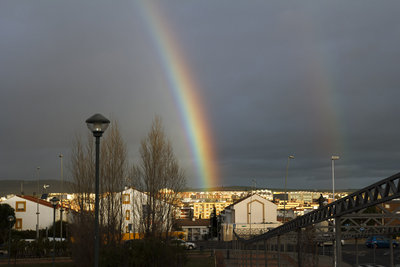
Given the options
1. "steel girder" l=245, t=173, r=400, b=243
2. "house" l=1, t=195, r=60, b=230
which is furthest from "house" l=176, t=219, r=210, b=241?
"steel girder" l=245, t=173, r=400, b=243

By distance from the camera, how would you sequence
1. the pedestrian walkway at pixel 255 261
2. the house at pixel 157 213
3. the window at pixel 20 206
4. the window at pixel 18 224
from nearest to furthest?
the pedestrian walkway at pixel 255 261, the house at pixel 157 213, the window at pixel 18 224, the window at pixel 20 206

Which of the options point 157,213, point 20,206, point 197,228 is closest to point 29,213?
point 20,206

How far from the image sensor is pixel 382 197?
14.7m

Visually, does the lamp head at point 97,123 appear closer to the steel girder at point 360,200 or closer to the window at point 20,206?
the steel girder at point 360,200

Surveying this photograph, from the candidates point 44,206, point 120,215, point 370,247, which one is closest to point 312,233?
point 120,215

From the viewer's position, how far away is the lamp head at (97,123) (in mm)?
14102

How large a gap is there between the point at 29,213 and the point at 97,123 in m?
79.2

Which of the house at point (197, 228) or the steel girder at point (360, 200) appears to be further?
the house at point (197, 228)

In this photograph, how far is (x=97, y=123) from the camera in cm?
1416

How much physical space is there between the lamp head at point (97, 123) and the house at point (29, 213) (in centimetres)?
7653

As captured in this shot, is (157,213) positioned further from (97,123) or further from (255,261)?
(97,123)

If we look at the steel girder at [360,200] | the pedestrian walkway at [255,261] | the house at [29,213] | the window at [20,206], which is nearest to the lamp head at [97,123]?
the steel girder at [360,200]

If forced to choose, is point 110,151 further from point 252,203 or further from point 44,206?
point 252,203

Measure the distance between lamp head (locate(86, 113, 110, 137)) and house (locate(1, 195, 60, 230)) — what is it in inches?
3013
